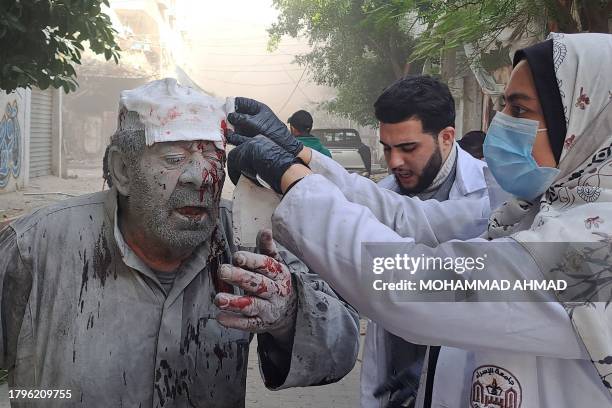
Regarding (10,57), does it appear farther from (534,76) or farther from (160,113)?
(534,76)

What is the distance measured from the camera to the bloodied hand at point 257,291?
4.54 ft

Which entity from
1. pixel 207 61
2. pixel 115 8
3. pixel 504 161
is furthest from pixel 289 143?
pixel 207 61

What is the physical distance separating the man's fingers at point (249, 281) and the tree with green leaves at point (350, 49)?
14.1m

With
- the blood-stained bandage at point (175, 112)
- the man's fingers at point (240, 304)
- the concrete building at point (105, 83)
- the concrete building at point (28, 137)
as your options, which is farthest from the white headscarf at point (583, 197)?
the concrete building at point (105, 83)

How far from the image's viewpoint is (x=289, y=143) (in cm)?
187

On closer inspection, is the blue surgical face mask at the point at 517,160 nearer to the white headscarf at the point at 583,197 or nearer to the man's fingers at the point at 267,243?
the white headscarf at the point at 583,197

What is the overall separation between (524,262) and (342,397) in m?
3.38

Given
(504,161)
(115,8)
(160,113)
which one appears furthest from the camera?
(115,8)

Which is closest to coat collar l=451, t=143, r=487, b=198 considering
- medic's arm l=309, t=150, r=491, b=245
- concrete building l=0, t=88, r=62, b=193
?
medic's arm l=309, t=150, r=491, b=245

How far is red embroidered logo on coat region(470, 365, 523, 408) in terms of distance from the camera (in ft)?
4.48

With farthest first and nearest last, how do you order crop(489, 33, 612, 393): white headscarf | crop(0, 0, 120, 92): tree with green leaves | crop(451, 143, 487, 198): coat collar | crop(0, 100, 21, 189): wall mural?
crop(0, 100, 21, 189): wall mural < crop(0, 0, 120, 92): tree with green leaves < crop(451, 143, 487, 198): coat collar < crop(489, 33, 612, 393): white headscarf

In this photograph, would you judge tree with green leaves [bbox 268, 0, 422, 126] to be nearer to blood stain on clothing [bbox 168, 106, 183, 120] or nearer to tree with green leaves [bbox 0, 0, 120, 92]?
tree with green leaves [bbox 0, 0, 120, 92]

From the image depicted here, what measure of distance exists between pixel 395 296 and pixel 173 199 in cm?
75

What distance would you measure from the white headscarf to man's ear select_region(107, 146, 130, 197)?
106 centimetres
